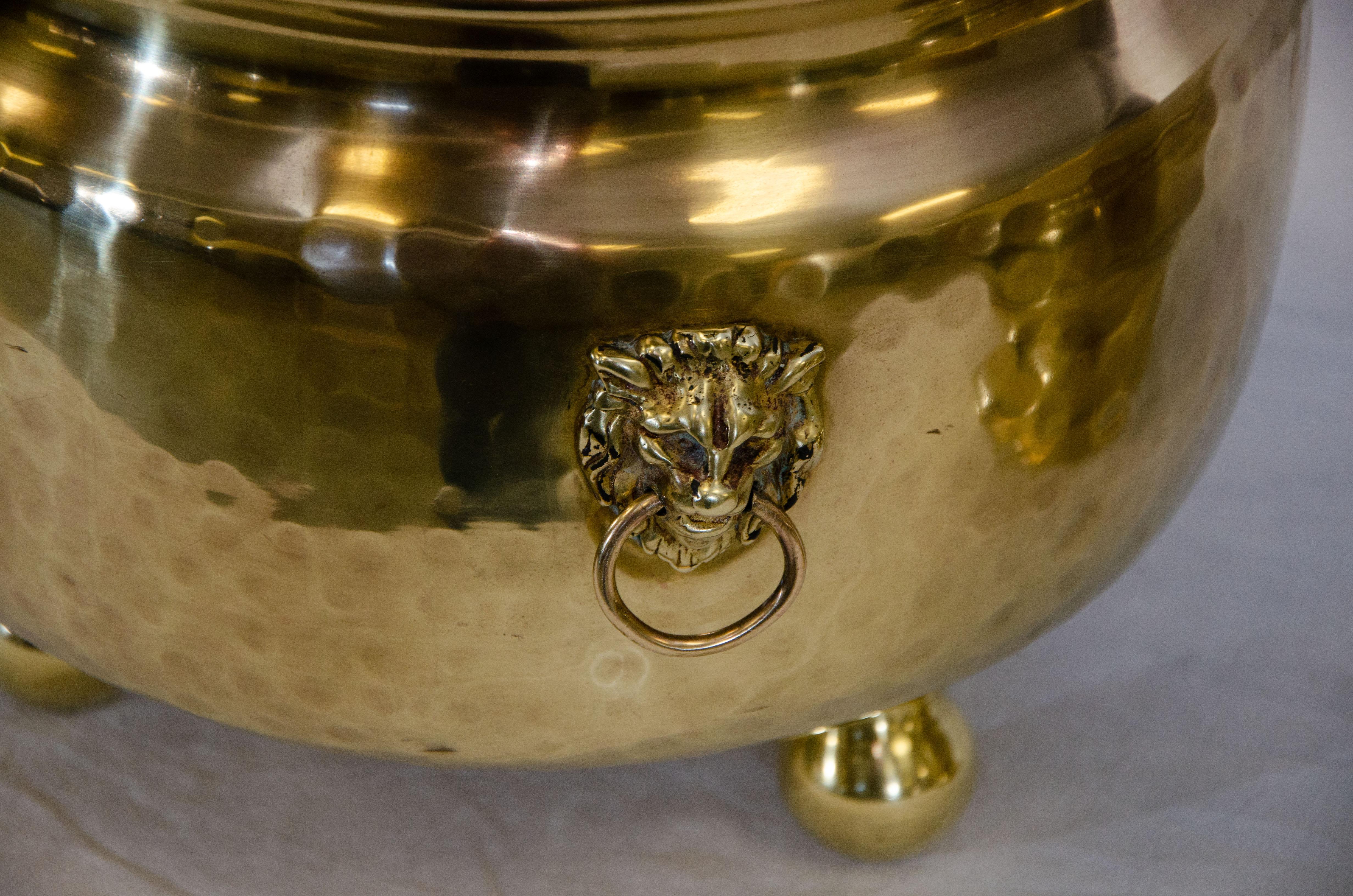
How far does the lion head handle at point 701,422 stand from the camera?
0.53 meters

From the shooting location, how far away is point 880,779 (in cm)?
83

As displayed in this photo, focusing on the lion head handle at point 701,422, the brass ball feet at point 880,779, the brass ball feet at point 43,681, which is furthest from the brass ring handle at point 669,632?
the brass ball feet at point 43,681

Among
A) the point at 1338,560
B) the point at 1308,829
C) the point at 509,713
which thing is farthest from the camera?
the point at 1338,560

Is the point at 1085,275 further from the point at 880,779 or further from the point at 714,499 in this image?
the point at 880,779

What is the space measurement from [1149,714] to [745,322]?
0.57 metres

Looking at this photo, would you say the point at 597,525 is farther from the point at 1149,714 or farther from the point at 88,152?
the point at 1149,714

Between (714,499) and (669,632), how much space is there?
8 centimetres

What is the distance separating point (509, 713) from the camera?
63 centimetres

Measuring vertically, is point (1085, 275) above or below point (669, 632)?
above

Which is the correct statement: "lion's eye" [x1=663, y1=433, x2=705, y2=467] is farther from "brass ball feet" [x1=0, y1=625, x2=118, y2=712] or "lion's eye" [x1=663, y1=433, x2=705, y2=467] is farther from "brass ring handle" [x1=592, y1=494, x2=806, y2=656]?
"brass ball feet" [x1=0, y1=625, x2=118, y2=712]

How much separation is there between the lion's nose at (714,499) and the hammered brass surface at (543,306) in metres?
0.04

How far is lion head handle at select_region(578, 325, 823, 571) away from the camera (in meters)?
0.53

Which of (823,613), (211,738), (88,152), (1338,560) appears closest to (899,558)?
(823,613)

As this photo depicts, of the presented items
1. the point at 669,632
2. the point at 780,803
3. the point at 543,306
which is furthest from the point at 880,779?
the point at 543,306
